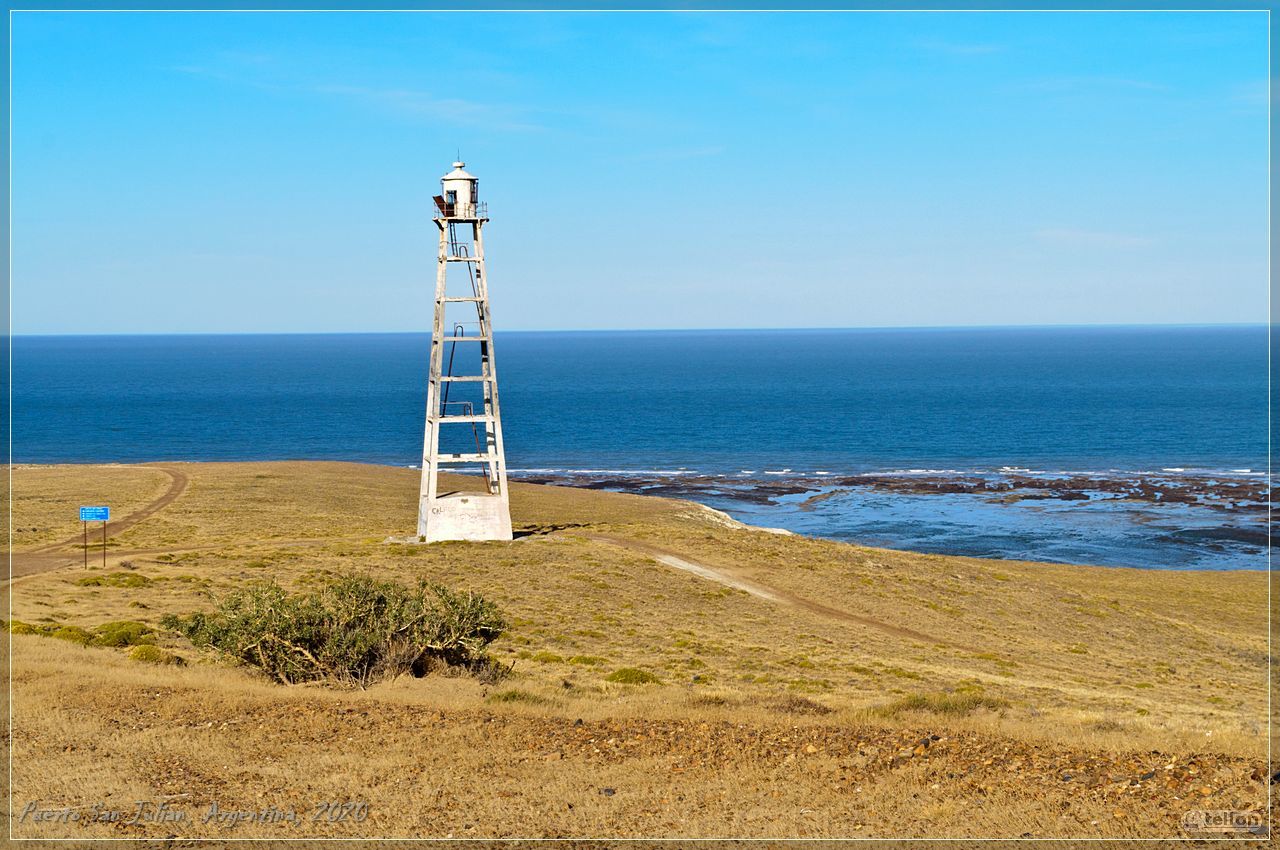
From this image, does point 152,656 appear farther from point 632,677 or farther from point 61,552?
point 61,552

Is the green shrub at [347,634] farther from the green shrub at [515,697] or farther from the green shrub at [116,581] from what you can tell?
the green shrub at [116,581]

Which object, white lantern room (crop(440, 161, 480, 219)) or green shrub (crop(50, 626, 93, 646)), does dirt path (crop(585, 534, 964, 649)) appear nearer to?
white lantern room (crop(440, 161, 480, 219))

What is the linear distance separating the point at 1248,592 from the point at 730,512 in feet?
101

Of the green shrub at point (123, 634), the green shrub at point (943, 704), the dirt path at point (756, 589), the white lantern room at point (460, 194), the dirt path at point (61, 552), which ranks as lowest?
the dirt path at point (756, 589)

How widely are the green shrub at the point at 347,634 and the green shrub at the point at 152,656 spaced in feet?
1.56

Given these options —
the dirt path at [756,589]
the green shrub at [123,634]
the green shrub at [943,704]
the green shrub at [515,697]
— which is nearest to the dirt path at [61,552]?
the green shrub at [123,634]

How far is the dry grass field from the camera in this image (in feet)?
37.7

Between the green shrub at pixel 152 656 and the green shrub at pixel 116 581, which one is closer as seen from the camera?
the green shrub at pixel 152 656

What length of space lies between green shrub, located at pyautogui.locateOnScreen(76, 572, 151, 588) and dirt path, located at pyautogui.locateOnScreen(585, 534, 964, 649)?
14.9m

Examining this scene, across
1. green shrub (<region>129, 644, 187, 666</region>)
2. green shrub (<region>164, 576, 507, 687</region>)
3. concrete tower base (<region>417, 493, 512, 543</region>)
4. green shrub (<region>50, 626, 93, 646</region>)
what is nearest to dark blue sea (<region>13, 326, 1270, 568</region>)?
concrete tower base (<region>417, 493, 512, 543</region>)

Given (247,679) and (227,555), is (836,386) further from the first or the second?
(247,679)

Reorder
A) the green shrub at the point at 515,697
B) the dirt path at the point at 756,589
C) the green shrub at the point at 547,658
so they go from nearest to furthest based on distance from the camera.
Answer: the green shrub at the point at 515,697 → the green shrub at the point at 547,658 → the dirt path at the point at 756,589

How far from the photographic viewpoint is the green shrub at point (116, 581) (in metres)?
28.4

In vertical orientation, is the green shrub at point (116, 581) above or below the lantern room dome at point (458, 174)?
below
